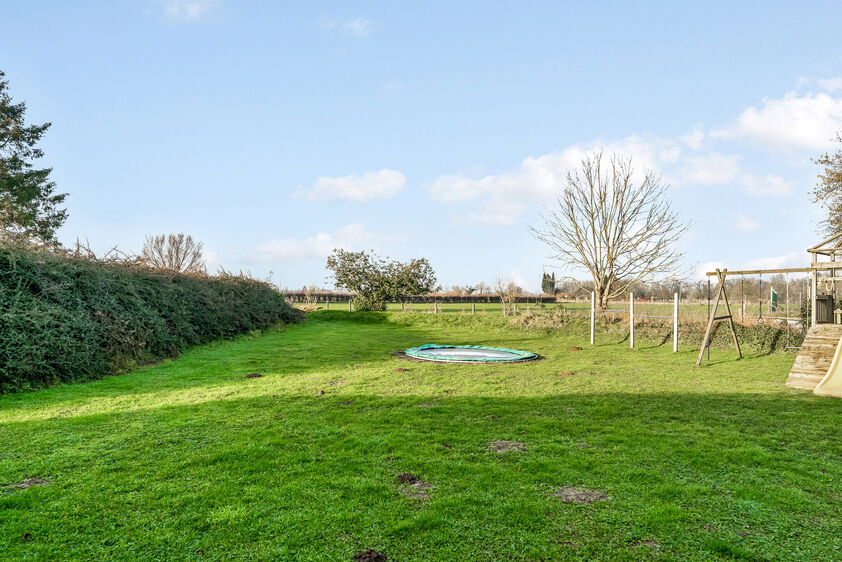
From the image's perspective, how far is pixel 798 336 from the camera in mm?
11414

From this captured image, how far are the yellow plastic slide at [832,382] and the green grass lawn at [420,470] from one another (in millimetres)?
598

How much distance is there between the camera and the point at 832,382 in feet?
23.8

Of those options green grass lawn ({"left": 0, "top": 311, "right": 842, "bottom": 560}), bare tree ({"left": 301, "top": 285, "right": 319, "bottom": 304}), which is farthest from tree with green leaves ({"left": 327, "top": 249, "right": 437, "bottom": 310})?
green grass lawn ({"left": 0, "top": 311, "right": 842, "bottom": 560})

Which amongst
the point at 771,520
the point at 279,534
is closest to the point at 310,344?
the point at 279,534

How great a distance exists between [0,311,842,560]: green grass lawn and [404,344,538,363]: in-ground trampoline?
2722 mm

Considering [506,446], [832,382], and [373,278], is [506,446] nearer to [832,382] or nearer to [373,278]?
[832,382]

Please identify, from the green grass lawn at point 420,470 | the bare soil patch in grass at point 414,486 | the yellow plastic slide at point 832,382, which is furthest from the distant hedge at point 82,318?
the yellow plastic slide at point 832,382

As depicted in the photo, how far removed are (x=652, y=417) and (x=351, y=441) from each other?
3811 millimetres

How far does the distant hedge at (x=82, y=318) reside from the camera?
7.77m

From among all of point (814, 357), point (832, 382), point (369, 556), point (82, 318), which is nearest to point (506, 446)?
point (369, 556)

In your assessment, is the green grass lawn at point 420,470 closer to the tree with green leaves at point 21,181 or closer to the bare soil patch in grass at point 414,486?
the bare soil patch in grass at point 414,486

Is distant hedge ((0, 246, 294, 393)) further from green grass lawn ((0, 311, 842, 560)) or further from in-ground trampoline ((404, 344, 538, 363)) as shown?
in-ground trampoline ((404, 344, 538, 363))

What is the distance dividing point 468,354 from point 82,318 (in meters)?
8.80

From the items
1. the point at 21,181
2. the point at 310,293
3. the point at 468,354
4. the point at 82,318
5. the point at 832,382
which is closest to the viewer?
the point at 832,382
